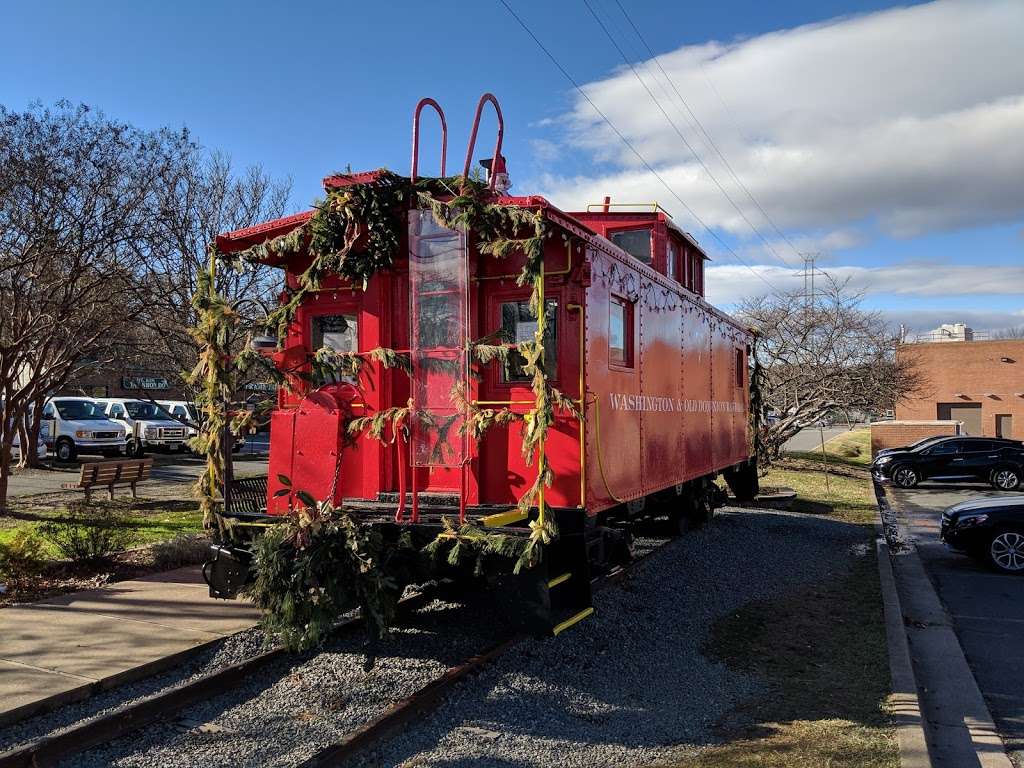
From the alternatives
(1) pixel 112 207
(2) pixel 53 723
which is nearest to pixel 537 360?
(2) pixel 53 723

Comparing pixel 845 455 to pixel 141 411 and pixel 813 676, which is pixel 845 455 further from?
pixel 813 676

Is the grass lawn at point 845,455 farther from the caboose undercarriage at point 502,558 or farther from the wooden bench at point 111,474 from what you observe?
the caboose undercarriage at point 502,558

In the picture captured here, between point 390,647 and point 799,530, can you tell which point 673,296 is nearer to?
point 390,647

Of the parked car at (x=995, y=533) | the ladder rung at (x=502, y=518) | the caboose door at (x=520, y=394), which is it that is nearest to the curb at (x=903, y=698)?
the caboose door at (x=520, y=394)

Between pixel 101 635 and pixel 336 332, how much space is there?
3.01 meters

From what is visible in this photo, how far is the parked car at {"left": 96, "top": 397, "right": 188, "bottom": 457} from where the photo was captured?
28.5m

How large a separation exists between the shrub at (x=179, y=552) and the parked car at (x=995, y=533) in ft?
31.5

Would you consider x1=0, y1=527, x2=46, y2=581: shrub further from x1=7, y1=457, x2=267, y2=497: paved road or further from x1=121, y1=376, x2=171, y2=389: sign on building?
x1=121, y1=376, x2=171, y2=389: sign on building

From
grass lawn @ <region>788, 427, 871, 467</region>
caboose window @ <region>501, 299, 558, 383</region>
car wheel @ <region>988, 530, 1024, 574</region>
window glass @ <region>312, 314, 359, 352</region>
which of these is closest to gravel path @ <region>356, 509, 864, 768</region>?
caboose window @ <region>501, 299, 558, 383</region>

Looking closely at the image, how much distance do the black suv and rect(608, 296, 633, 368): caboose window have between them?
18425mm

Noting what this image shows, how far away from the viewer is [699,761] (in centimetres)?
446

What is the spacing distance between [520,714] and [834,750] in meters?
1.86

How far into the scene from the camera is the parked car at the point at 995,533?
34.4ft

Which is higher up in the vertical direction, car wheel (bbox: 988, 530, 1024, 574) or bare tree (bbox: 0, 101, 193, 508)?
bare tree (bbox: 0, 101, 193, 508)
